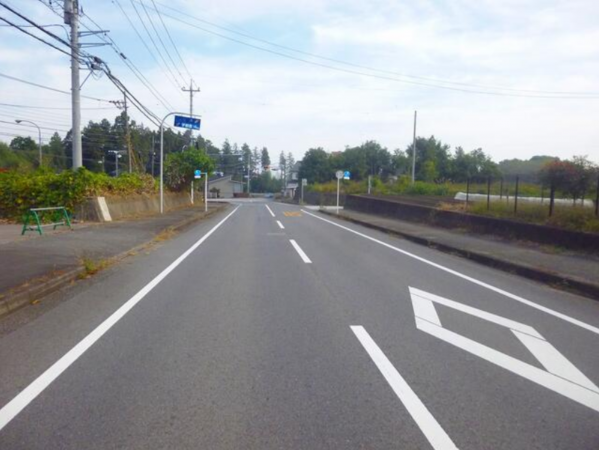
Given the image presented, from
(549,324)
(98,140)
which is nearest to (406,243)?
(549,324)

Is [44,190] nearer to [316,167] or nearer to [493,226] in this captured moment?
[493,226]

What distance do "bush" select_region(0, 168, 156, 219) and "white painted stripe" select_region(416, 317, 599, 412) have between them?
20757 mm

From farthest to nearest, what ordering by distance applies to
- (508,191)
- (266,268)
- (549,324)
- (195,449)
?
(508,191) < (266,268) < (549,324) < (195,449)

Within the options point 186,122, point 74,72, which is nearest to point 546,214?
point 74,72

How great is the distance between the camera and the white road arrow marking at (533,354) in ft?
17.1

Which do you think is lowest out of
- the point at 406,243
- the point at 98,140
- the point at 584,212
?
the point at 406,243

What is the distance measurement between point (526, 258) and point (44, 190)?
20.3m

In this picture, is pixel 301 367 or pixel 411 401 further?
pixel 301 367

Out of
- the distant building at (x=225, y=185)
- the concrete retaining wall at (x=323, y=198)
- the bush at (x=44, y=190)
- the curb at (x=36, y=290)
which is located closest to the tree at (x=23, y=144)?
the distant building at (x=225, y=185)

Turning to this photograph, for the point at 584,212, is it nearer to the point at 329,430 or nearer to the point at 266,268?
the point at 266,268

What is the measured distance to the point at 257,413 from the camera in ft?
15.0

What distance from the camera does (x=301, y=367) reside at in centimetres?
574

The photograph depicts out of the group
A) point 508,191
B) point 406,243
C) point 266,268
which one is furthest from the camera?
point 508,191

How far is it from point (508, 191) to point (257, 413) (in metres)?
21.9
